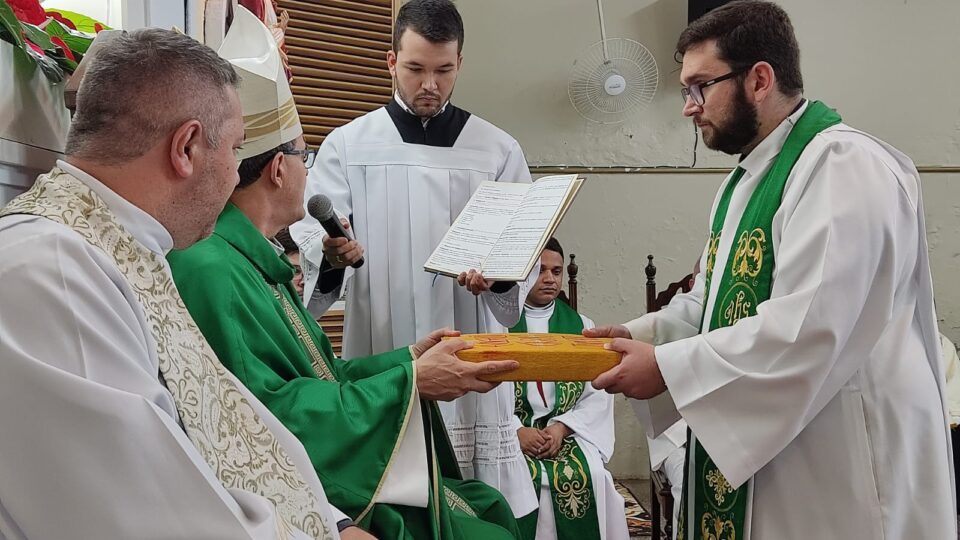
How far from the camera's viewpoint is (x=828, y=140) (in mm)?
2311

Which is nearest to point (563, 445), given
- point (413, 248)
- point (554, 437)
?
point (554, 437)

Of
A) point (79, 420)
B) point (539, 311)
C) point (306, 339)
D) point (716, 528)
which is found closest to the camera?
point (79, 420)

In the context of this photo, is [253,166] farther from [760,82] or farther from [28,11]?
[760,82]

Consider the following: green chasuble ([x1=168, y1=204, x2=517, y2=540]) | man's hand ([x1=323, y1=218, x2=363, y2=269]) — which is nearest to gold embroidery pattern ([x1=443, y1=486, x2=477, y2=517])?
green chasuble ([x1=168, y1=204, x2=517, y2=540])

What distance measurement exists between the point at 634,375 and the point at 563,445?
7.15 feet

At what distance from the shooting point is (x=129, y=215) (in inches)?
56.4

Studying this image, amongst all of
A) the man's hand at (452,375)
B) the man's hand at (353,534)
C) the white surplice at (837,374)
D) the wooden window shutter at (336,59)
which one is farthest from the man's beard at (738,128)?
the wooden window shutter at (336,59)

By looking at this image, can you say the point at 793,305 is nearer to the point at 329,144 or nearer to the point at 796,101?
the point at 796,101

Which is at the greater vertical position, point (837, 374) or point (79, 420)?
point (79, 420)

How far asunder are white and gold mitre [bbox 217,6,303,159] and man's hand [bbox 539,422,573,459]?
7.98 feet

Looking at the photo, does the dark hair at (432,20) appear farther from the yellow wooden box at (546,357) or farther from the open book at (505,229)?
the yellow wooden box at (546,357)

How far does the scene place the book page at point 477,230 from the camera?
2.83 meters

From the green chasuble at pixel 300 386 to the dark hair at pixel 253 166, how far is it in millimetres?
78

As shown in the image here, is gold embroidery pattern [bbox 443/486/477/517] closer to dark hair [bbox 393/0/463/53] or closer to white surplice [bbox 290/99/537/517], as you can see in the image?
white surplice [bbox 290/99/537/517]
